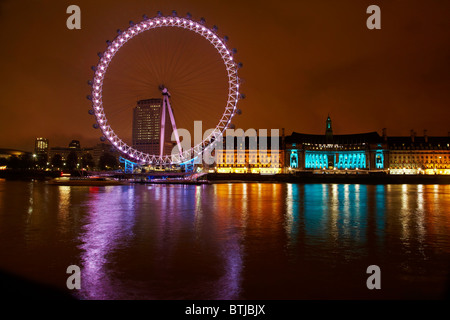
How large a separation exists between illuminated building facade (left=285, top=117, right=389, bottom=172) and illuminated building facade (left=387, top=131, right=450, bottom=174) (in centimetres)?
446

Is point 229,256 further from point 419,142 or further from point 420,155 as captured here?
point 419,142

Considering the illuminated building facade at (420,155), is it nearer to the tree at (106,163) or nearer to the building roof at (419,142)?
the building roof at (419,142)

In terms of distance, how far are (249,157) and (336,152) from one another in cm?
3204

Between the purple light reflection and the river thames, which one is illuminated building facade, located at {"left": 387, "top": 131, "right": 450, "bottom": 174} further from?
the purple light reflection

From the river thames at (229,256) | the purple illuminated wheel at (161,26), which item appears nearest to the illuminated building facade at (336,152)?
the purple illuminated wheel at (161,26)

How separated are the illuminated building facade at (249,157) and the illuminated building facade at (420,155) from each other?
3826 centimetres

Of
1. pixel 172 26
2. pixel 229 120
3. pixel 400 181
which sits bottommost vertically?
pixel 400 181

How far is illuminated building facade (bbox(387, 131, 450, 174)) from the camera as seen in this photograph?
119250 mm

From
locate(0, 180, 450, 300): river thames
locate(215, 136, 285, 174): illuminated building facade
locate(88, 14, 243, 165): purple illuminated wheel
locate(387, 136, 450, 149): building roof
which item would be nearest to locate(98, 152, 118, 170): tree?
locate(215, 136, 285, 174): illuminated building facade

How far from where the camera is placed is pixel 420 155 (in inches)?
4756
